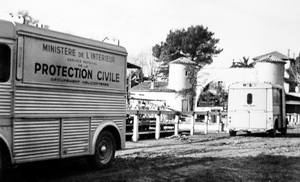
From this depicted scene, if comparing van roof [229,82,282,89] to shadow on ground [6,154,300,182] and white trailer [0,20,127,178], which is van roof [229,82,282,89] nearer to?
shadow on ground [6,154,300,182]

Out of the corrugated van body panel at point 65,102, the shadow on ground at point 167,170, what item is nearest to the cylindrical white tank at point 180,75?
the shadow on ground at point 167,170

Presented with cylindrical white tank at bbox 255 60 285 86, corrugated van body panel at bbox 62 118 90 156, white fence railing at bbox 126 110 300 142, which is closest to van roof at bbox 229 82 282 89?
white fence railing at bbox 126 110 300 142

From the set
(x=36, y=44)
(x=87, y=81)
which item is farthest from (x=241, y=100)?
(x=36, y=44)

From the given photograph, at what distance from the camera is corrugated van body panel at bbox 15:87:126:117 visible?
8.52m

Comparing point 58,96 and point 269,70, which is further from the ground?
point 269,70

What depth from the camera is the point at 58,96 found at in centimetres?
937

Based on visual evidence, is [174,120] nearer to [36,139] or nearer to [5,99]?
[36,139]

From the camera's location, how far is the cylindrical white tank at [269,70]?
60969 mm

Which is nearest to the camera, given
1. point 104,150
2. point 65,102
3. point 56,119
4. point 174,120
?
point 56,119

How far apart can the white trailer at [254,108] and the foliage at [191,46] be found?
1951 inches

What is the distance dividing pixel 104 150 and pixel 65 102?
1929 mm

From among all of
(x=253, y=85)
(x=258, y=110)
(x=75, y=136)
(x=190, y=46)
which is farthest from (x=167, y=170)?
(x=190, y=46)

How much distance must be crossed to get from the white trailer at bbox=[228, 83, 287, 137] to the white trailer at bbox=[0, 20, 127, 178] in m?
13.3

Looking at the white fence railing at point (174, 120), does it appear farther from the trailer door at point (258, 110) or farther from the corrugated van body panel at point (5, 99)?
the corrugated van body panel at point (5, 99)
